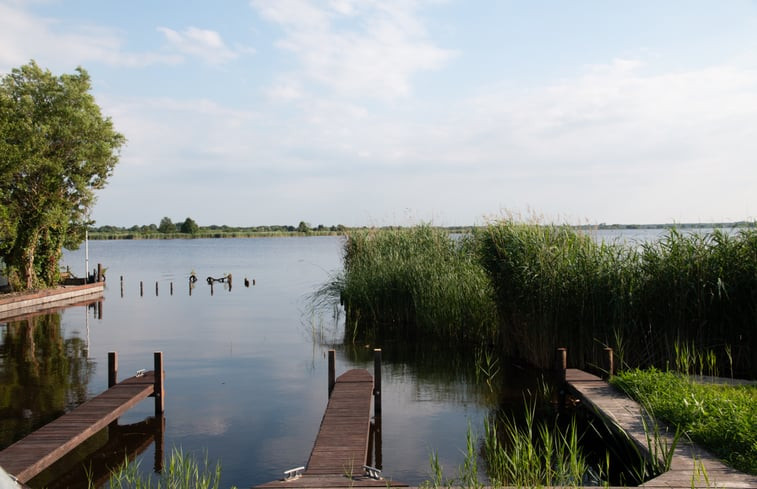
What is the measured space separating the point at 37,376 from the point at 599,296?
1171 centimetres

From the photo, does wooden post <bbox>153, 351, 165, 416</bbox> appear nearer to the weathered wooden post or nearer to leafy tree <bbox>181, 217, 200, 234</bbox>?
the weathered wooden post

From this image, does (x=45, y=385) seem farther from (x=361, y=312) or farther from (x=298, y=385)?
(x=361, y=312)

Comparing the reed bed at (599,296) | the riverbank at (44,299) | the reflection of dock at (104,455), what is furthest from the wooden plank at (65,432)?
the riverbank at (44,299)

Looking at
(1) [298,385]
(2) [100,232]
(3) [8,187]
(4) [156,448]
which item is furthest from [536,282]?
(2) [100,232]

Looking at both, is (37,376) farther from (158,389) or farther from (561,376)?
(561,376)

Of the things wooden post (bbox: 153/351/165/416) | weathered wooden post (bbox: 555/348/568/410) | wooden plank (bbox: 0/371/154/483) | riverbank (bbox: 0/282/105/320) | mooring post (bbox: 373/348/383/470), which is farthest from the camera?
riverbank (bbox: 0/282/105/320)

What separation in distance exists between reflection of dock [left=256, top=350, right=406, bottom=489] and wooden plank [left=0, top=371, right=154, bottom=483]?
287 centimetres

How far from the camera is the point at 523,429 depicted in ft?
31.5

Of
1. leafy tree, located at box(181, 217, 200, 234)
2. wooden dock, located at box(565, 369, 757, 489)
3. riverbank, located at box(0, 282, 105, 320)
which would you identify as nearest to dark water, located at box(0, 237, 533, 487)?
riverbank, located at box(0, 282, 105, 320)

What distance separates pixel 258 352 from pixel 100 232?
132421 millimetres

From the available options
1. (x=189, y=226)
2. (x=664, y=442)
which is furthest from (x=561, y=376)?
(x=189, y=226)

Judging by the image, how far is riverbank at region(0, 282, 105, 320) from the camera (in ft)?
75.3

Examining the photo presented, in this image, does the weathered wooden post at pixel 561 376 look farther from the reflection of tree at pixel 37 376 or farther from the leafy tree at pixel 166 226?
the leafy tree at pixel 166 226

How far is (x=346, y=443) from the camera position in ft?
24.6
